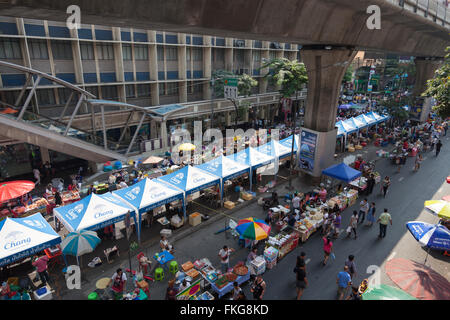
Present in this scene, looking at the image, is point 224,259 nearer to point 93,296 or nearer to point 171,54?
point 93,296

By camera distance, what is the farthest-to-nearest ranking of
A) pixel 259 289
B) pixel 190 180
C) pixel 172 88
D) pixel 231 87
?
1. pixel 172 88
2. pixel 231 87
3. pixel 190 180
4. pixel 259 289

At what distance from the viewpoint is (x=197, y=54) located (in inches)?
1315

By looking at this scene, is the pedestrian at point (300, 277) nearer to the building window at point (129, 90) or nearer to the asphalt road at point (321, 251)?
the asphalt road at point (321, 251)

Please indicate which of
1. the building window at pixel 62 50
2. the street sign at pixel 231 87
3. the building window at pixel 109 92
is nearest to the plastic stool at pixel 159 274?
the street sign at pixel 231 87

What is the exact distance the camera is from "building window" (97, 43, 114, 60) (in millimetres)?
25681

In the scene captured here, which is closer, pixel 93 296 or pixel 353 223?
pixel 93 296

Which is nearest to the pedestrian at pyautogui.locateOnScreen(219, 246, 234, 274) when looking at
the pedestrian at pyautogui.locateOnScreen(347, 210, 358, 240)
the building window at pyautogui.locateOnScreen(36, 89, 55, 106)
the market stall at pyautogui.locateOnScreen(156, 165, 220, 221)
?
the market stall at pyautogui.locateOnScreen(156, 165, 220, 221)

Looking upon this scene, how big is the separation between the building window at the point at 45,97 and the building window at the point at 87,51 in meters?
4.07

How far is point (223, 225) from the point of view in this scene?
53.5 feet

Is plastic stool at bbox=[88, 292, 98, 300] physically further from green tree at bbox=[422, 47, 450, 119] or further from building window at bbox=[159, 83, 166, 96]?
building window at bbox=[159, 83, 166, 96]

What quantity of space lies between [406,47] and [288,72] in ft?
39.0

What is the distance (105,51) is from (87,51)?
5.21 ft

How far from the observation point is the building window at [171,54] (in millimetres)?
30531

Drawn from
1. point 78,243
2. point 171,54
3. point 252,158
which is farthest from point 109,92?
point 78,243
